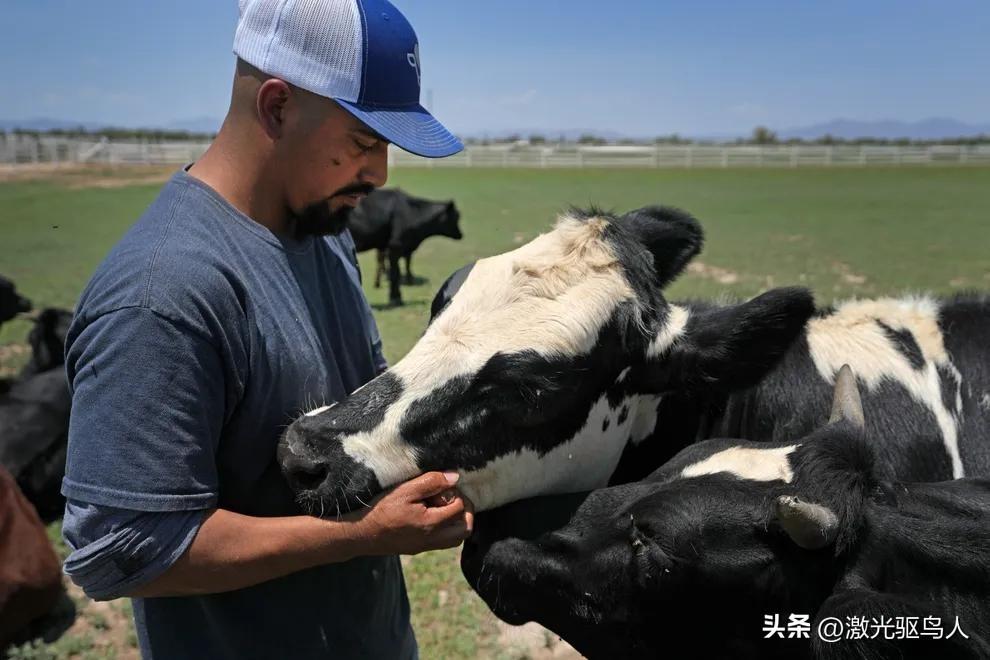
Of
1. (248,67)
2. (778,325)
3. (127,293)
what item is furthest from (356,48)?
(778,325)

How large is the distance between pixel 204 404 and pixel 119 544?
13.7 inches

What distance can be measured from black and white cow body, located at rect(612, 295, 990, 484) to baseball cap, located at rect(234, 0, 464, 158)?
48.2 inches

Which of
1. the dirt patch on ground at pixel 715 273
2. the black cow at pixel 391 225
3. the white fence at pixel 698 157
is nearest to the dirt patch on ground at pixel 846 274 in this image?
the dirt patch on ground at pixel 715 273

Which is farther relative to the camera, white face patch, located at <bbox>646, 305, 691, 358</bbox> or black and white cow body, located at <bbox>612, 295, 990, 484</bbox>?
black and white cow body, located at <bbox>612, 295, 990, 484</bbox>

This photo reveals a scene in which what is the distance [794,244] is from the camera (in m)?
19.7

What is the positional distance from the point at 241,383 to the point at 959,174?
48594 millimetres

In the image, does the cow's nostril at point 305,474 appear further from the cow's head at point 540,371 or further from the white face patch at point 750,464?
the white face patch at point 750,464

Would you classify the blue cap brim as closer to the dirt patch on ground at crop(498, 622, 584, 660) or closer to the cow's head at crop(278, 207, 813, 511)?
the cow's head at crop(278, 207, 813, 511)

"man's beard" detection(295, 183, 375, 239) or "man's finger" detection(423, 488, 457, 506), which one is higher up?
"man's beard" detection(295, 183, 375, 239)

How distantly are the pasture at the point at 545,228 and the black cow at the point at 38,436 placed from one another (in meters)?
1.48

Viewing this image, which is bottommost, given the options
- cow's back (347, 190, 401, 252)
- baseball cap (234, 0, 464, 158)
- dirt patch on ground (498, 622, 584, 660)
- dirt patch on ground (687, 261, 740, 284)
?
dirt patch on ground (498, 622, 584, 660)

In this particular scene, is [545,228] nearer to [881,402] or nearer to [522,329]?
[522,329]

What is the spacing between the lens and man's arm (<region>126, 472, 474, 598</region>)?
186cm

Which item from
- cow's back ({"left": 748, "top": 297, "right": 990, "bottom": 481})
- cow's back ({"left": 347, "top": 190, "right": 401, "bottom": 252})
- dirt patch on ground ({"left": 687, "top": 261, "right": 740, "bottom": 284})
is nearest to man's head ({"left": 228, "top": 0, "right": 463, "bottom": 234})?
cow's back ({"left": 748, "top": 297, "right": 990, "bottom": 481})
